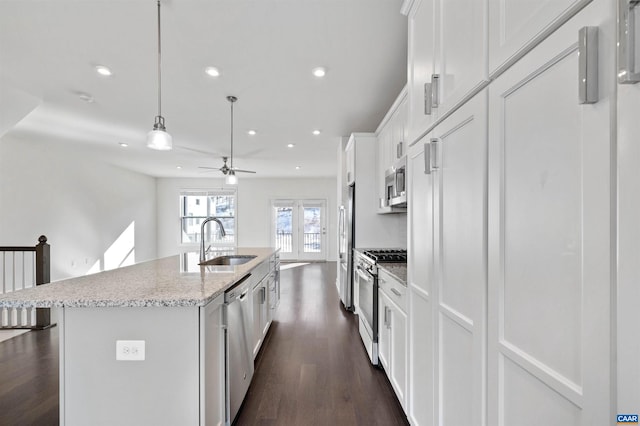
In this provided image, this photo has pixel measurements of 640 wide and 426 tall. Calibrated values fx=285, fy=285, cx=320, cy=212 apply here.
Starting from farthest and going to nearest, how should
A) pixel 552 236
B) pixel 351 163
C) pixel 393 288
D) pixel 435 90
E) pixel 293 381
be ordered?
pixel 351 163 < pixel 293 381 < pixel 393 288 < pixel 435 90 < pixel 552 236

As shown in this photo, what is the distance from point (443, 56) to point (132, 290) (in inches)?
72.5

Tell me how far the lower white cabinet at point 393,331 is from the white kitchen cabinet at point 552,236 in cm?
89

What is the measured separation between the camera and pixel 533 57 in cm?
74

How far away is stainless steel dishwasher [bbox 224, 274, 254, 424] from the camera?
164 centimetres

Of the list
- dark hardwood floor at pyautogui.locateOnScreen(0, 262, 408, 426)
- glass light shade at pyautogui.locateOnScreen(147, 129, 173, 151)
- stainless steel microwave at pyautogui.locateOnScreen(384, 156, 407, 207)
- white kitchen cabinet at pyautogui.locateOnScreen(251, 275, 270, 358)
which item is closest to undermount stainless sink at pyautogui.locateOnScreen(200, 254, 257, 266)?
white kitchen cabinet at pyautogui.locateOnScreen(251, 275, 270, 358)

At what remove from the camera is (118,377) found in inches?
52.6

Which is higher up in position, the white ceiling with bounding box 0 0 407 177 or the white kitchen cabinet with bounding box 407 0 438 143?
the white ceiling with bounding box 0 0 407 177

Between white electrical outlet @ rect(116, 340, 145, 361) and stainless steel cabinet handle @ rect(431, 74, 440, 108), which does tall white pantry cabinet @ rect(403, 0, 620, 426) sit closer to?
stainless steel cabinet handle @ rect(431, 74, 440, 108)

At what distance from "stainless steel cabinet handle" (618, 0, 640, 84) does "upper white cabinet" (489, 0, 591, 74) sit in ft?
0.38

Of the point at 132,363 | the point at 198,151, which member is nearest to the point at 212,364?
the point at 132,363

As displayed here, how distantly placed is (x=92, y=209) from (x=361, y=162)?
21.1 ft

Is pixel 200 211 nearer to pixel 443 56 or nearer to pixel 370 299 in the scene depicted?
pixel 370 299

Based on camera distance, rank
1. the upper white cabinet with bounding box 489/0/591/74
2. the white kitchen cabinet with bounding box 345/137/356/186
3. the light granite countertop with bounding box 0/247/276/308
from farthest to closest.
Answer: the white kitchen cabinet with bounding box 345/137/356/186 < the light granite countertop with bounding box 0/247/276/308 < the upper white cabinet with bounding box 489/0/591/74

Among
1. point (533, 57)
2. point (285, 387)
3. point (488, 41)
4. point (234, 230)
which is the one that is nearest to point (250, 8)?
point (488, 41)
